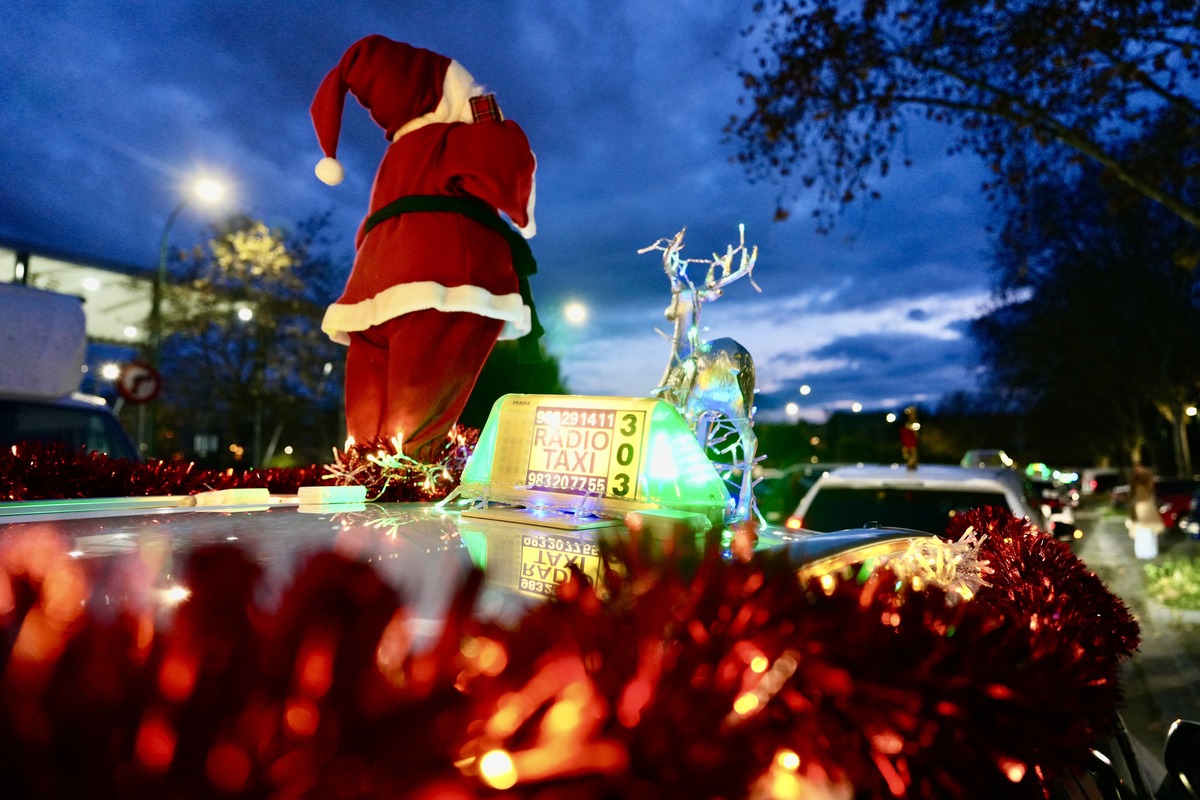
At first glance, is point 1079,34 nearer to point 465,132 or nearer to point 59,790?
point 465,132

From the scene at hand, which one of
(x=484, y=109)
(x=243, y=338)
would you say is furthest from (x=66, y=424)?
(x=243, y=338)

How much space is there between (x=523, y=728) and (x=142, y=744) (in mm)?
292

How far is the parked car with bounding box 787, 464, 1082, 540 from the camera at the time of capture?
213 inches

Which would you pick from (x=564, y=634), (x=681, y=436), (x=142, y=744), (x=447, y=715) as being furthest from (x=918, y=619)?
(x=681, y=436)

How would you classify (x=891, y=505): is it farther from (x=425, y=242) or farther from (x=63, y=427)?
(x=63, y=427)

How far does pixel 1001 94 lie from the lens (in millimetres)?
6125

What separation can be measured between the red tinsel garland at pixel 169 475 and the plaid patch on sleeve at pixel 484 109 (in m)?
1.41

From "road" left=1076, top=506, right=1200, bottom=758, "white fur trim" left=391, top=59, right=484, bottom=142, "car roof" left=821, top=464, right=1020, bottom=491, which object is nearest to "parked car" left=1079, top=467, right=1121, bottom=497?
"road" left=1076, top=506, right=1200, bottom=758

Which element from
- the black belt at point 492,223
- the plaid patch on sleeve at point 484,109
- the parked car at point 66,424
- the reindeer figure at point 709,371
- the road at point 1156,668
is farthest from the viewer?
the road at point 1156,668

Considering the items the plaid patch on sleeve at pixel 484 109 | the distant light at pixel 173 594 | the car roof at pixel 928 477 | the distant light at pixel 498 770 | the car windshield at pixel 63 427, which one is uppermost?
the plaid patch on sleeve at pixel 484 109

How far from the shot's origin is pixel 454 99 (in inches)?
121

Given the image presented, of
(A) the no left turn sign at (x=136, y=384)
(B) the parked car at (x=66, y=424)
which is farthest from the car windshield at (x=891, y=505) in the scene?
(A) the no left turn sign at (x=136, y=384)

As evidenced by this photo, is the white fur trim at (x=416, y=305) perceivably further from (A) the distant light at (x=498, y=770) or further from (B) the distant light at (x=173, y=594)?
(A) the distant light at (x=498, y=770)

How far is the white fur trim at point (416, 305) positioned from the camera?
108 inches
